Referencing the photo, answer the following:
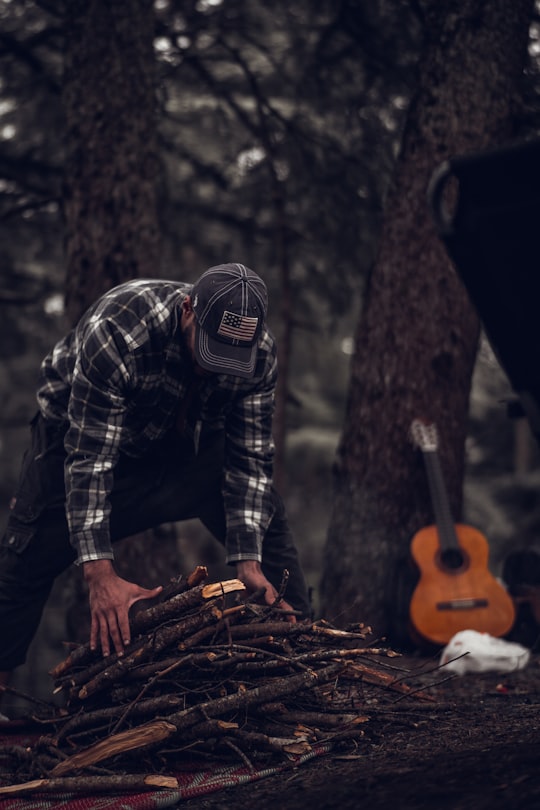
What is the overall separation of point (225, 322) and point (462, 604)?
3409 mm

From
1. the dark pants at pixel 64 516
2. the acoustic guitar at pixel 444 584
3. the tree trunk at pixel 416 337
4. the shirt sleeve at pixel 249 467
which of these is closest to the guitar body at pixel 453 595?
the acoustic guitar at pixel 444 584

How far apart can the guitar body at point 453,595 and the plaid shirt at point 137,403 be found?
2.23 m

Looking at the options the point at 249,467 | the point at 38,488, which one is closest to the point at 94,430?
the point at 38,488

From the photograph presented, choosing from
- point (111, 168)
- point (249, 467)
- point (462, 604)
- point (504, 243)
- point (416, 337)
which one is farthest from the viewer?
point (111, 168)

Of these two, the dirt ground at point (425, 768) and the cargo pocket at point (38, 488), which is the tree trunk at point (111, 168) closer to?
the cargo pocket at point (38, 488)

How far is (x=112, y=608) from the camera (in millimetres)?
3699

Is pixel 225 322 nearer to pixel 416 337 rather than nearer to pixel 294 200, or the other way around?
pixel 416 337

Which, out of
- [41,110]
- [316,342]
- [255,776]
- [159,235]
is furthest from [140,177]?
[316,342]

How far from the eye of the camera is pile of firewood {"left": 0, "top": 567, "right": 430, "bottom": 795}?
139 inches

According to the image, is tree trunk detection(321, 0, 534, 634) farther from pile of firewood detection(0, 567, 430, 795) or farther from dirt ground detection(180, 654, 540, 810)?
pile of firewood detection(0, 567, 430, 795)

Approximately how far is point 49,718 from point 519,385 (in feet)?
7.68

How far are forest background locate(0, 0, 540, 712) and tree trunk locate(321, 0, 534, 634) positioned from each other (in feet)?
0.05

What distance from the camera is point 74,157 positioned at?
6738 mm

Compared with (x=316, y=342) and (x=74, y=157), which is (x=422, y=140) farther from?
(x=316, y=342)
